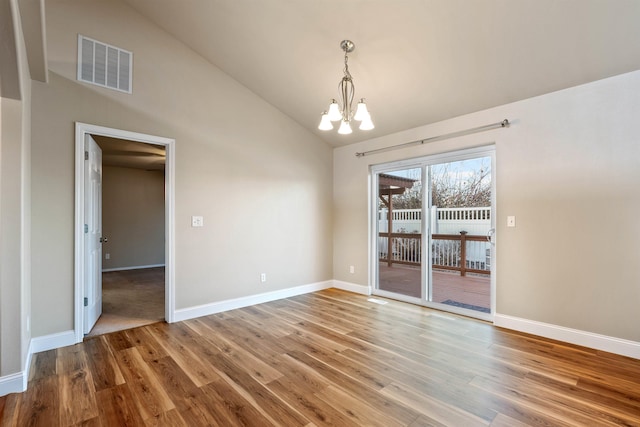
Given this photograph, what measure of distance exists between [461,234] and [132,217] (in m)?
7.41

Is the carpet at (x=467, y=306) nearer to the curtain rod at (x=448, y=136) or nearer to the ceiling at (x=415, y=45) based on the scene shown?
the curtain rod at (x=448, y=136)

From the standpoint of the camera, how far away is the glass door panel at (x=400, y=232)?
4355 millimetres

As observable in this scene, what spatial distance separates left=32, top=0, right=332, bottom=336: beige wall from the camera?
9.37 ft

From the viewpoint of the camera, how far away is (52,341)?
2834mm

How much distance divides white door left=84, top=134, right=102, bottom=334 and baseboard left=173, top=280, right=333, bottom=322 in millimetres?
870

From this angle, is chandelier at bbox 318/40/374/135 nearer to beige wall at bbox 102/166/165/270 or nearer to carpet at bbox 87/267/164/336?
carpet at bbox 87/267/164/336

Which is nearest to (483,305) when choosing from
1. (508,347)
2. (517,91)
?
(508,347)

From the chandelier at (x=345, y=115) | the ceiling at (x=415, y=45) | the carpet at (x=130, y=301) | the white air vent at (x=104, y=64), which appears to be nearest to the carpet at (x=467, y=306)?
the ceiling at (x=415, y=45)

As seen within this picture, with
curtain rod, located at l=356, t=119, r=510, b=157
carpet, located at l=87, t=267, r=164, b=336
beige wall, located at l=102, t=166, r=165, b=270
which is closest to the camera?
curtain rod, located at l=356, t=119, r=510, b=157

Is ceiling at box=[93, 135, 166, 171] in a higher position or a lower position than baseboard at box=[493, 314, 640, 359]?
higher

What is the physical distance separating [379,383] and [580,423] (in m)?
1.20

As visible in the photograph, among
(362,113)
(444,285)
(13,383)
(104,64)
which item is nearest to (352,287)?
(444,285)

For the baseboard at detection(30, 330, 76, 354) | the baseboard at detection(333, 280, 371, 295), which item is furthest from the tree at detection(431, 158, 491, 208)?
the baseboard at detection(30, 330, 76, 354)

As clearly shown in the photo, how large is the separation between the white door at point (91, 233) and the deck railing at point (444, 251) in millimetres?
3828
